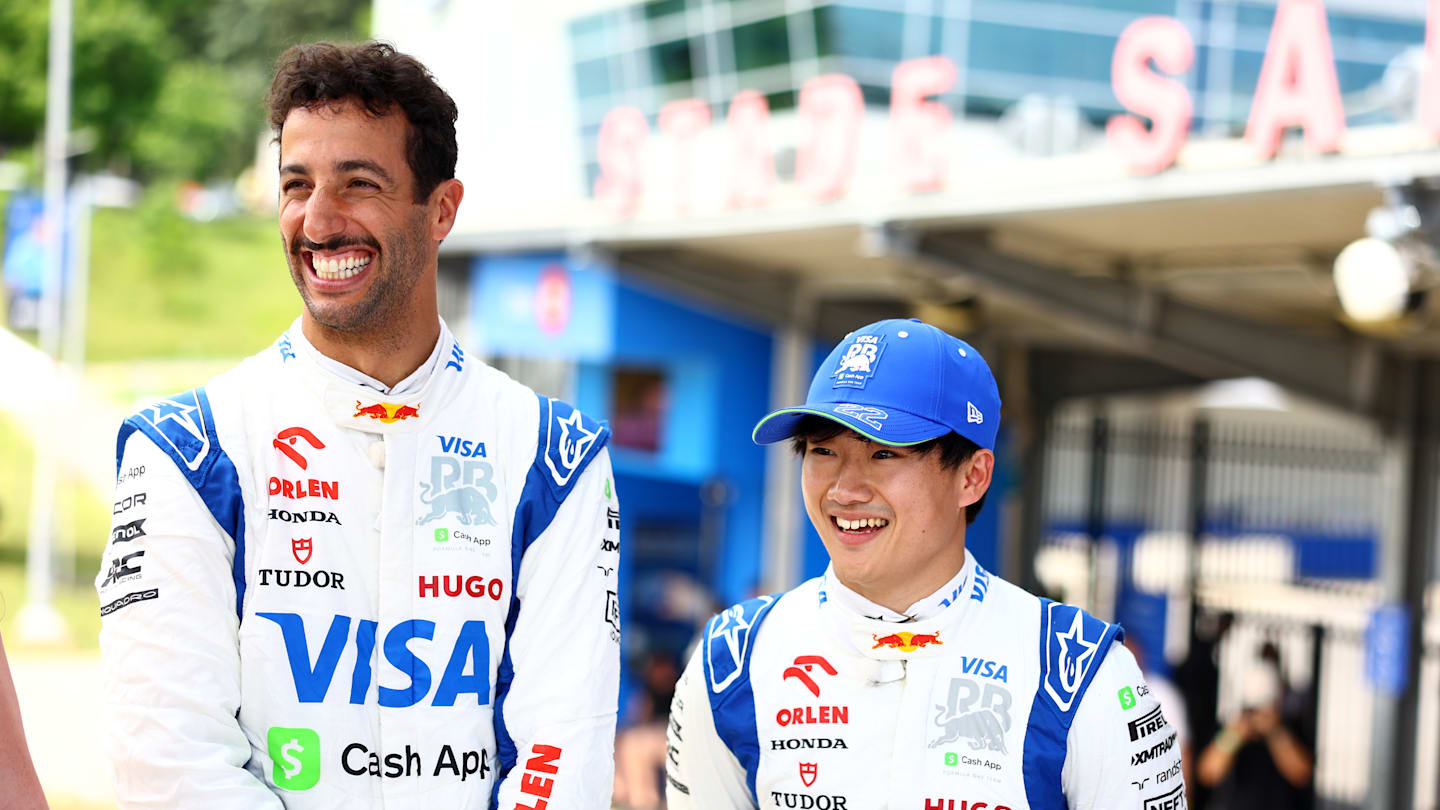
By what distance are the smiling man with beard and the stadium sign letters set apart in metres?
5.46

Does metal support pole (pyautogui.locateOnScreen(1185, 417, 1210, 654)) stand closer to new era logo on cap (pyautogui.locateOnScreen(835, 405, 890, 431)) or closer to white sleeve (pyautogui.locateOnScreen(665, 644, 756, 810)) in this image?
white sleeve (pyautogui.locateOnScreen(665, 644, 756, 810))

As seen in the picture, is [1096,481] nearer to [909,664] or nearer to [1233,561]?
[909,664]

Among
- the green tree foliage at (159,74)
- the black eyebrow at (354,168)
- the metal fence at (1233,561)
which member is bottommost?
the metal fence at (1233,561)

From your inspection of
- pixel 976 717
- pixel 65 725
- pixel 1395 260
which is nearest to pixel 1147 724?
pixel 976 717

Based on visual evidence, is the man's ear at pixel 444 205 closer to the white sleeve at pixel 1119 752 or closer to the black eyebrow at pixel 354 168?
the black eyebrow at pixel 354 168

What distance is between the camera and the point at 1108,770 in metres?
2.32

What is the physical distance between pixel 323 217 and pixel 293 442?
351 millimetres

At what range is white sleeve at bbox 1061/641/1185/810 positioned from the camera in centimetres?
232

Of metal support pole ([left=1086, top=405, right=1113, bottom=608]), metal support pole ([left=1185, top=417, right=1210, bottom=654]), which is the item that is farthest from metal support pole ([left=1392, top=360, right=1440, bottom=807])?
metal support pole ([left=1086, top=405, right=1113, bottom=608])

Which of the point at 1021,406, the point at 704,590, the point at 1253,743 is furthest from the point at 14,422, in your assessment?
the point at 1253,743

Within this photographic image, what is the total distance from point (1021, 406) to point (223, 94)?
46.8 meters

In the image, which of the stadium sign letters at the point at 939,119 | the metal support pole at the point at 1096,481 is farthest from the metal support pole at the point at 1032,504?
the stadium sign letters at the point at 939,119

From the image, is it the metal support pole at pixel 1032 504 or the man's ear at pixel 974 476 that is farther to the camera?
the metal support pole at pixel 1032 504

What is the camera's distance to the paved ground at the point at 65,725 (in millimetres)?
10781
